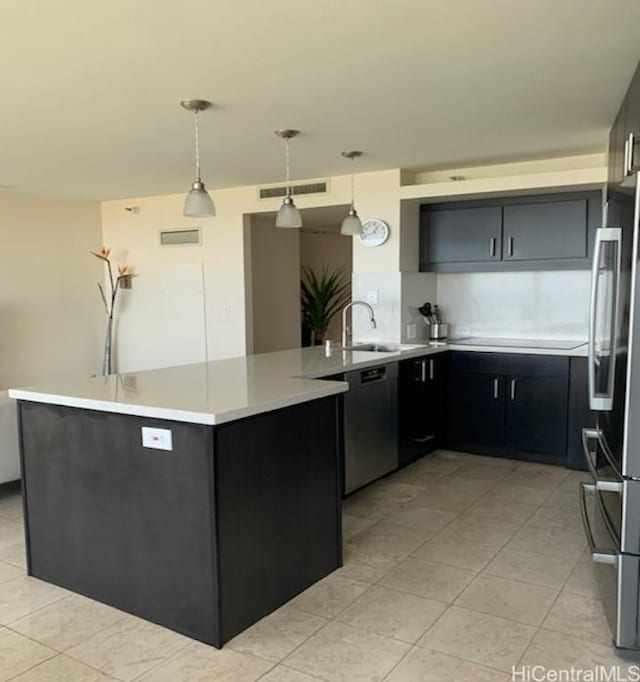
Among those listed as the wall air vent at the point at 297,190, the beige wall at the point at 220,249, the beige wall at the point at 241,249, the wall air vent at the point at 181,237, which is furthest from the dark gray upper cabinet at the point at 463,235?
the wall air vent at the point at 181,237

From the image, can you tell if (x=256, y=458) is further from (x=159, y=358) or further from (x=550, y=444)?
(x=159, y=358)

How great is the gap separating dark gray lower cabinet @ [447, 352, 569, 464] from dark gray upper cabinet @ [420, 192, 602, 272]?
765mm

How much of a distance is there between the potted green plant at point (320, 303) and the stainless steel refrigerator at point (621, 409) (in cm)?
475

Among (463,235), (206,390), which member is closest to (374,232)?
(463,235)

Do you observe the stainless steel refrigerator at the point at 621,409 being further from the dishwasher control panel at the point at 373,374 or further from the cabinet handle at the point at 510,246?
the cabinet handle at the point at 510,246

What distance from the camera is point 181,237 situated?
611 centimetres

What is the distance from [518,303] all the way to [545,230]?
2.41 ft

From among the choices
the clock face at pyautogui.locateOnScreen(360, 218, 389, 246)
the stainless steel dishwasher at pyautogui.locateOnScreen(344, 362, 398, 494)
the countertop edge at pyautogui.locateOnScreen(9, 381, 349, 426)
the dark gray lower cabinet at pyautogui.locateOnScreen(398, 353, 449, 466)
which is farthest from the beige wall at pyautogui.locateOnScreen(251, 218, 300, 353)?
the countertop edge at pyautogui.locateOnScreen(9, 381, 349, 426)

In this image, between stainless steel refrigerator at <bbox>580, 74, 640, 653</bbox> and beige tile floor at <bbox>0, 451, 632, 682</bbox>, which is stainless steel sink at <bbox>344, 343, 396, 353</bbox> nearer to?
beige tile floor at <bbox>0, 451, 632, 682</bbox>

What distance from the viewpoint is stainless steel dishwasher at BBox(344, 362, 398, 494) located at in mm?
3742

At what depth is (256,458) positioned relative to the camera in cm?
244

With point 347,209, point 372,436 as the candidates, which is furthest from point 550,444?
point 347,209

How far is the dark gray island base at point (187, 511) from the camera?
2301 mm

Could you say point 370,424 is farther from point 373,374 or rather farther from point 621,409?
point 621,409
